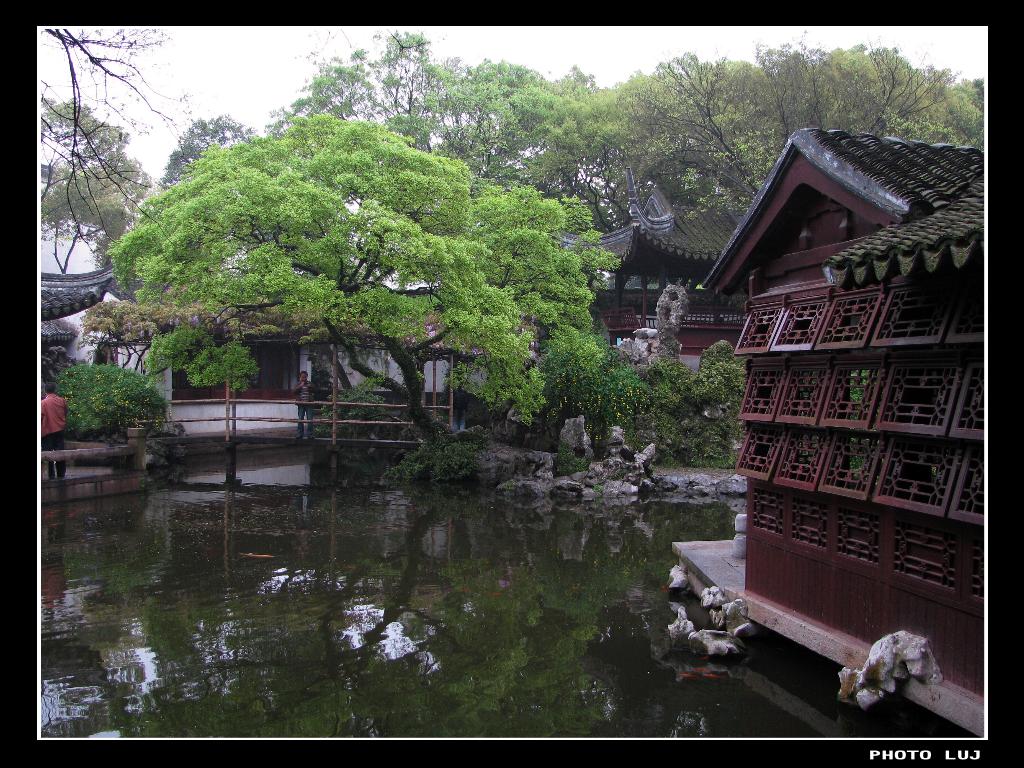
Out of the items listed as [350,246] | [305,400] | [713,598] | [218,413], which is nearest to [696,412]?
[350,246]

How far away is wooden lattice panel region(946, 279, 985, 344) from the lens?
160 inches

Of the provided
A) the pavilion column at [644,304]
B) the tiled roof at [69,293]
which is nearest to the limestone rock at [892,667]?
the tiled roof at [69,293]

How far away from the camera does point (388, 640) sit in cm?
615

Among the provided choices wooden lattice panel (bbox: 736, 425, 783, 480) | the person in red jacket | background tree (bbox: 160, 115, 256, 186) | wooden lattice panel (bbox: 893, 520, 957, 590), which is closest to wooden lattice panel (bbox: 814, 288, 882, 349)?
wooden lattice panel (bbox: 736, 425, 783, 480)

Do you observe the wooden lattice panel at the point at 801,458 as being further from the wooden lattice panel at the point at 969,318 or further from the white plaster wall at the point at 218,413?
the white plaster wall at the point at 218,413

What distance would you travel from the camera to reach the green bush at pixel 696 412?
15.7 metres

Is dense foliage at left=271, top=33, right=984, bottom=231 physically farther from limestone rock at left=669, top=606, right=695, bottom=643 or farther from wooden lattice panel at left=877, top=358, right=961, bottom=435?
wooden lattice panel at left=877, top=358, right=961, bottom=435

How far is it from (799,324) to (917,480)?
1678 mm

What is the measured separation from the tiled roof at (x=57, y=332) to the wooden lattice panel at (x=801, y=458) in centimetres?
1766

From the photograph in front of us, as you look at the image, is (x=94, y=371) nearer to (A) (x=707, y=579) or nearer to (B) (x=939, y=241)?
(A) (x=707, y=579)

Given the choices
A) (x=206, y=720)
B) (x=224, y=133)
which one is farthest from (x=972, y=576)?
(x=224, y=133)

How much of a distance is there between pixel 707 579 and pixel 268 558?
4.89m

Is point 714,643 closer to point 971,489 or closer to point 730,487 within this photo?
point 971,489

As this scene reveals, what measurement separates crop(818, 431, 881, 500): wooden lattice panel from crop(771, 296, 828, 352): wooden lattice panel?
2.46 feet
